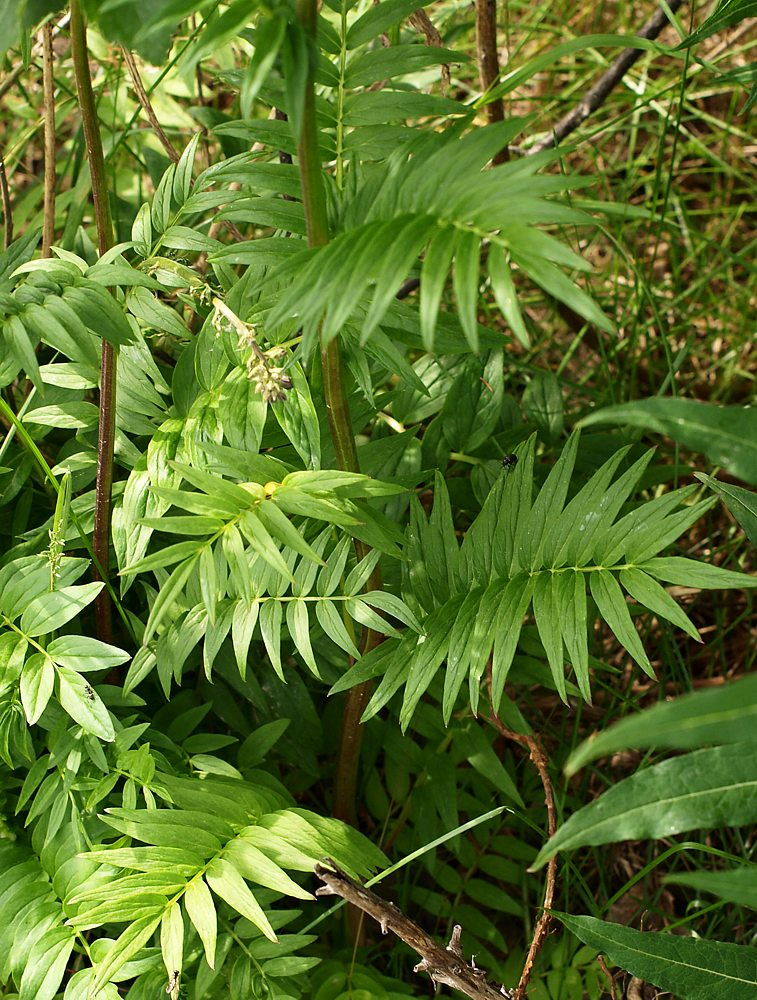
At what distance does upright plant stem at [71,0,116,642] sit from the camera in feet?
3.67

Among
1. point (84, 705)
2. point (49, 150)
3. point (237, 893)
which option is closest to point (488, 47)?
point (49, 150)

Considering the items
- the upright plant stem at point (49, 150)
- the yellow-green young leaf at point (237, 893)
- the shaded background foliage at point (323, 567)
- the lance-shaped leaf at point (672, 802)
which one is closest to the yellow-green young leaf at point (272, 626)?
the shaded background foliage at point (323, 567)

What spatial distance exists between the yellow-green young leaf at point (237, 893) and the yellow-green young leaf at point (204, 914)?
0.02 metres

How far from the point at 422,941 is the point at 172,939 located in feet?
0.92

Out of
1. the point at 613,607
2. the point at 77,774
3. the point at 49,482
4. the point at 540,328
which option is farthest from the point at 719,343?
the point at 77,774

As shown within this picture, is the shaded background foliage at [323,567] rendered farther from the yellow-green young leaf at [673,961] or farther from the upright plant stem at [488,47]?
the upright plant stem at [488,47]

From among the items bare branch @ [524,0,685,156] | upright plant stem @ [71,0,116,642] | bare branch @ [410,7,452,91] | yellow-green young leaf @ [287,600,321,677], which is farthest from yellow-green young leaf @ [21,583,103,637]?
bare branch @ [524,0,685,156]

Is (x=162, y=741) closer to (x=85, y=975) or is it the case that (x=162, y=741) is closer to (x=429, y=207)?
(x=85, y=975)

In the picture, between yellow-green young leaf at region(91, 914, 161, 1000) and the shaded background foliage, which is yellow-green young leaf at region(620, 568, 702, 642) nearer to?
the shaded background foliage

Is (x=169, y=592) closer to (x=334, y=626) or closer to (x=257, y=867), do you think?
(x=334, y=626)

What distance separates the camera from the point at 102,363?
1.27m

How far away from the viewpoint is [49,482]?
1430 millimetres

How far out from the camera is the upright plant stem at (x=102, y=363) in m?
1.12

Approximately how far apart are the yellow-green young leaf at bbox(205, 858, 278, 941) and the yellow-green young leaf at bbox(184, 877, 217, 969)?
0.02 metres
